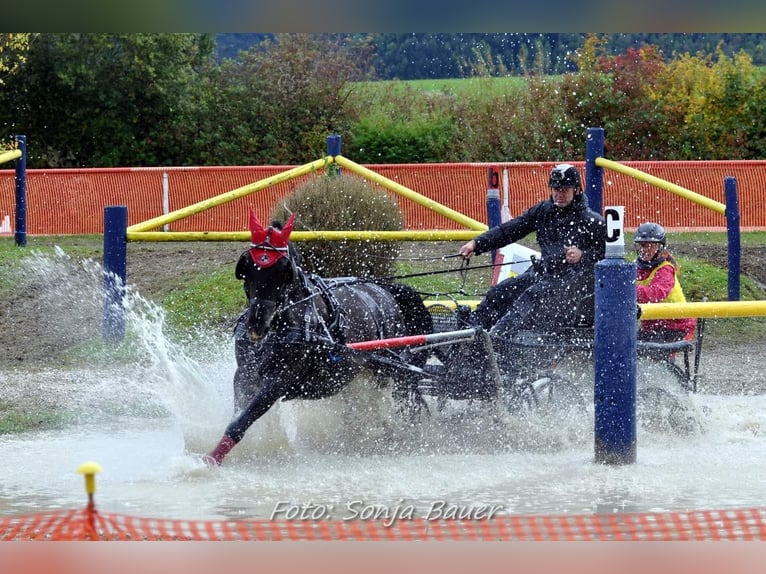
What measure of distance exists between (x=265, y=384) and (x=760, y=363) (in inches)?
210

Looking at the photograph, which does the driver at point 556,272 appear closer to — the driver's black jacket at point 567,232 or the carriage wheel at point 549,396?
the driver's black jacket at point 567,232

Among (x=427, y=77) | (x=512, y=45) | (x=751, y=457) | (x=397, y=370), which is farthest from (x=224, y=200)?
(x=427, y=77)

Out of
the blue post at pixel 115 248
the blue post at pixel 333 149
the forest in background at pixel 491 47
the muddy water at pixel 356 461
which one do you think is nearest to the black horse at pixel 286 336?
the muddy water at pixel 356 461

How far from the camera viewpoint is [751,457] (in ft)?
24.3

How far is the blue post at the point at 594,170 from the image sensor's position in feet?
37.0

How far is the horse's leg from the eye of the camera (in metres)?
6.88

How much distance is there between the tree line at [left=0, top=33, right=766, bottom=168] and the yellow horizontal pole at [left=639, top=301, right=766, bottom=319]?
1561cm

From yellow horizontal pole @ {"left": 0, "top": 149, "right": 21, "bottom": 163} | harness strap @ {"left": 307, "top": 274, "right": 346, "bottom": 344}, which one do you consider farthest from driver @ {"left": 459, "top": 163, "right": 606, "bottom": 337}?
yellow horizontal pole @ {"left": 0, "top": 149, "right": 21, "bottom": 163}

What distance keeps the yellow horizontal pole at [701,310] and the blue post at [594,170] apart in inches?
148

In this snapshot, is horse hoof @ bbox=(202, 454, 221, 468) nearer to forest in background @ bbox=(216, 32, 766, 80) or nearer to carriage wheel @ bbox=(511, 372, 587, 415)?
carriage wheel @ bbox=(511, 372, 587, 415)

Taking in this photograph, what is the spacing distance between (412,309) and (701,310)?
1.72 m

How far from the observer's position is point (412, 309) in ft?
26.7

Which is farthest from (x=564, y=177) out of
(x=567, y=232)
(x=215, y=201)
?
(x=215, y=201)

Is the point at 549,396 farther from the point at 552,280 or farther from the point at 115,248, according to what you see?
the point at 115,248
